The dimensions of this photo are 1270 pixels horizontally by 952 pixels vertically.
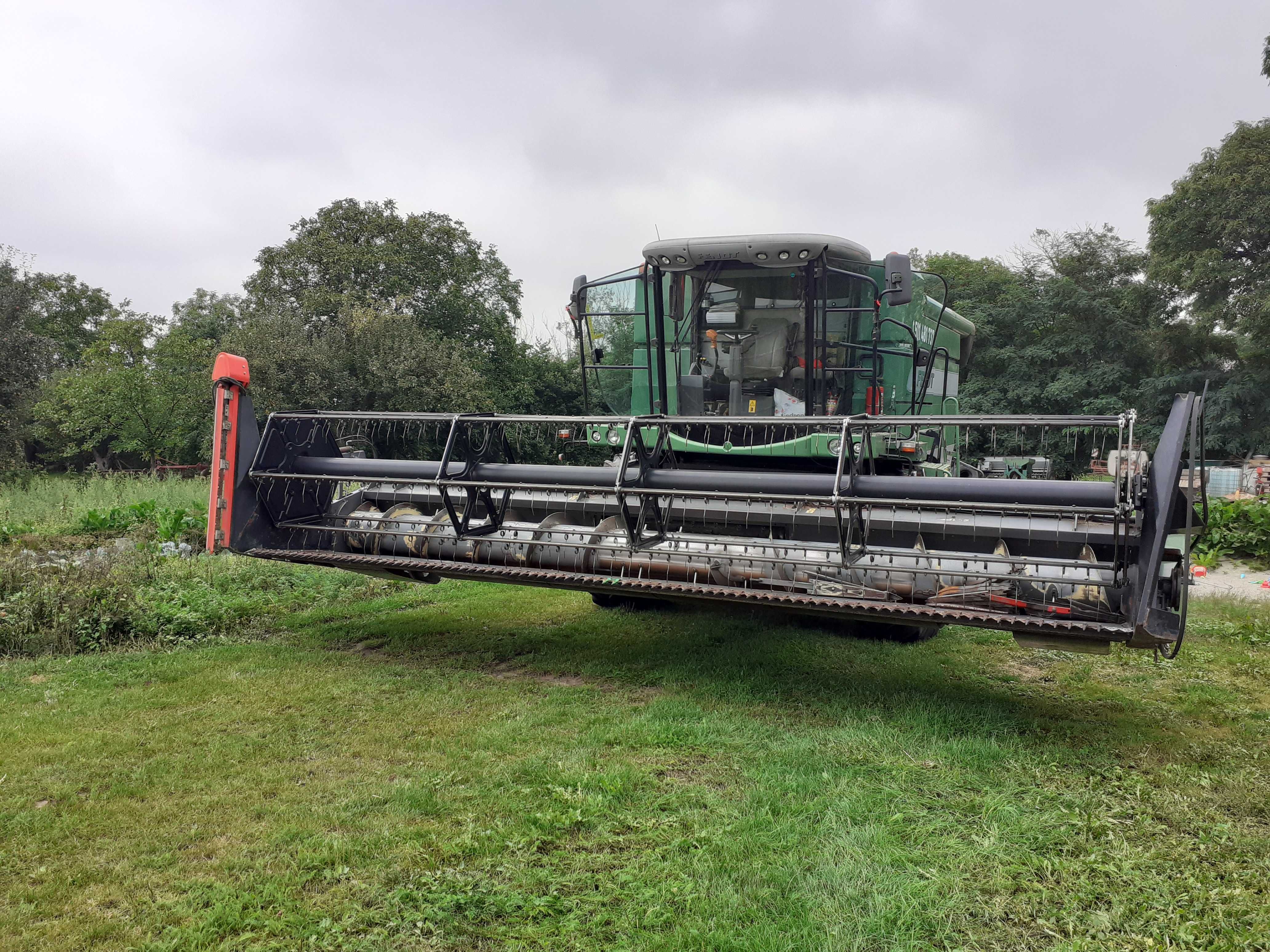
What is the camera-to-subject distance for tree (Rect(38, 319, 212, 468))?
19.4 m

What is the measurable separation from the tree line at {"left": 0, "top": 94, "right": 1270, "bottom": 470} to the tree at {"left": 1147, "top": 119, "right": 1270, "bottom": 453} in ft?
0.17

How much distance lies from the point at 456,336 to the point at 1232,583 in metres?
21.9

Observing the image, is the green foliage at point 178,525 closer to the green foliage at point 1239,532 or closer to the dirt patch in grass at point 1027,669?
the dirt patch in grass at point 1027,669

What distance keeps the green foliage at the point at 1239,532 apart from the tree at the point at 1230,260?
15.2 m

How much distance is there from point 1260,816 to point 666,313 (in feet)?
15.3

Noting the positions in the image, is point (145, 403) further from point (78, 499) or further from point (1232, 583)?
point (1232, 583)

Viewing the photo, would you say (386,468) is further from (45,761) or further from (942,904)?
(942,904)

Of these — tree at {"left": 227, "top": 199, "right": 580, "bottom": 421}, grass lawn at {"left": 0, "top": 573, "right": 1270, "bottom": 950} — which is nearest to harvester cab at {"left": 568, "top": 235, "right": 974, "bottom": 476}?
grass lawn at {"left": 0, "top": 573, "right": 1270, "bottom": 950}

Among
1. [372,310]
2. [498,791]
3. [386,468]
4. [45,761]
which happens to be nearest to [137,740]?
[45,761]

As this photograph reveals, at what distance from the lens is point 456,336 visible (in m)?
26.4

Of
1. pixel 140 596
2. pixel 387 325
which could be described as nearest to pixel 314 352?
pixel 387 325

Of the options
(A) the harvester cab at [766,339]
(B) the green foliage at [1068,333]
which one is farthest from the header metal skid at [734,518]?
(B) the green foliage at [1068,333]

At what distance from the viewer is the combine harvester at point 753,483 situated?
389cm

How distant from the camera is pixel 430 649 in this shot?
562 cm
